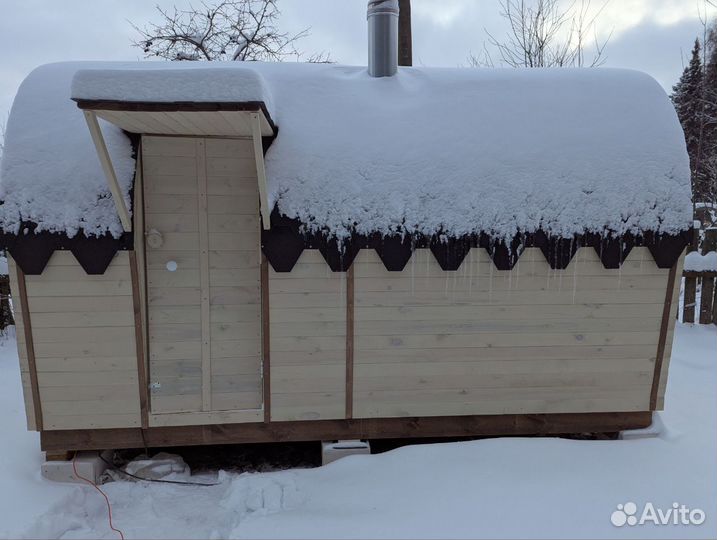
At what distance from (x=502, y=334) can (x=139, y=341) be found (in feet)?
8.74

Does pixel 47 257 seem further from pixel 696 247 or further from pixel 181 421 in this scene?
pixel 696 247

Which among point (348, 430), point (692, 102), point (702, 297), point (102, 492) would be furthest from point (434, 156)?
point (692, 102)

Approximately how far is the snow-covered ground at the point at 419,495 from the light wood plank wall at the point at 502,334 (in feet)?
1.19

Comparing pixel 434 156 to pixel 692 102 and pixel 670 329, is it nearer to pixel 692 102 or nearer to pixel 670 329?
pixel 670 329

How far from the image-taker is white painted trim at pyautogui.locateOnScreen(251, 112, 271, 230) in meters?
2.71

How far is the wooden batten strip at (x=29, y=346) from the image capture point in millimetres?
3152

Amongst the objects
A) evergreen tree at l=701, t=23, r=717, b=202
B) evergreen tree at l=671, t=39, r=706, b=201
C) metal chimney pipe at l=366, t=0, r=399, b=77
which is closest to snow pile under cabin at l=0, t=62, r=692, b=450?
metal chimney pipe at l=366, t=0, r=399, b=77

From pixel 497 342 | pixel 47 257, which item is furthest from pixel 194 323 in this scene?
pixel 497 342

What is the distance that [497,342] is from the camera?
11.6 ft

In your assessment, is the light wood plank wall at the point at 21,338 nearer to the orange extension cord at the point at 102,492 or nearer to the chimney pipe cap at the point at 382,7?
the orange extension cord at the point at 102,492

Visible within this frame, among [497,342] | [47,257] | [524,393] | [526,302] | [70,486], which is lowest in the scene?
[70,486]

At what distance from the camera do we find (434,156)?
134 inches

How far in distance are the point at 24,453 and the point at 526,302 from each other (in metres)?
4.03

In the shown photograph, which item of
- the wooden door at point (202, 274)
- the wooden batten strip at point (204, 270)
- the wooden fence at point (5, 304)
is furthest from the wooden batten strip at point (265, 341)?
the wooden fence at point (5, 304)
